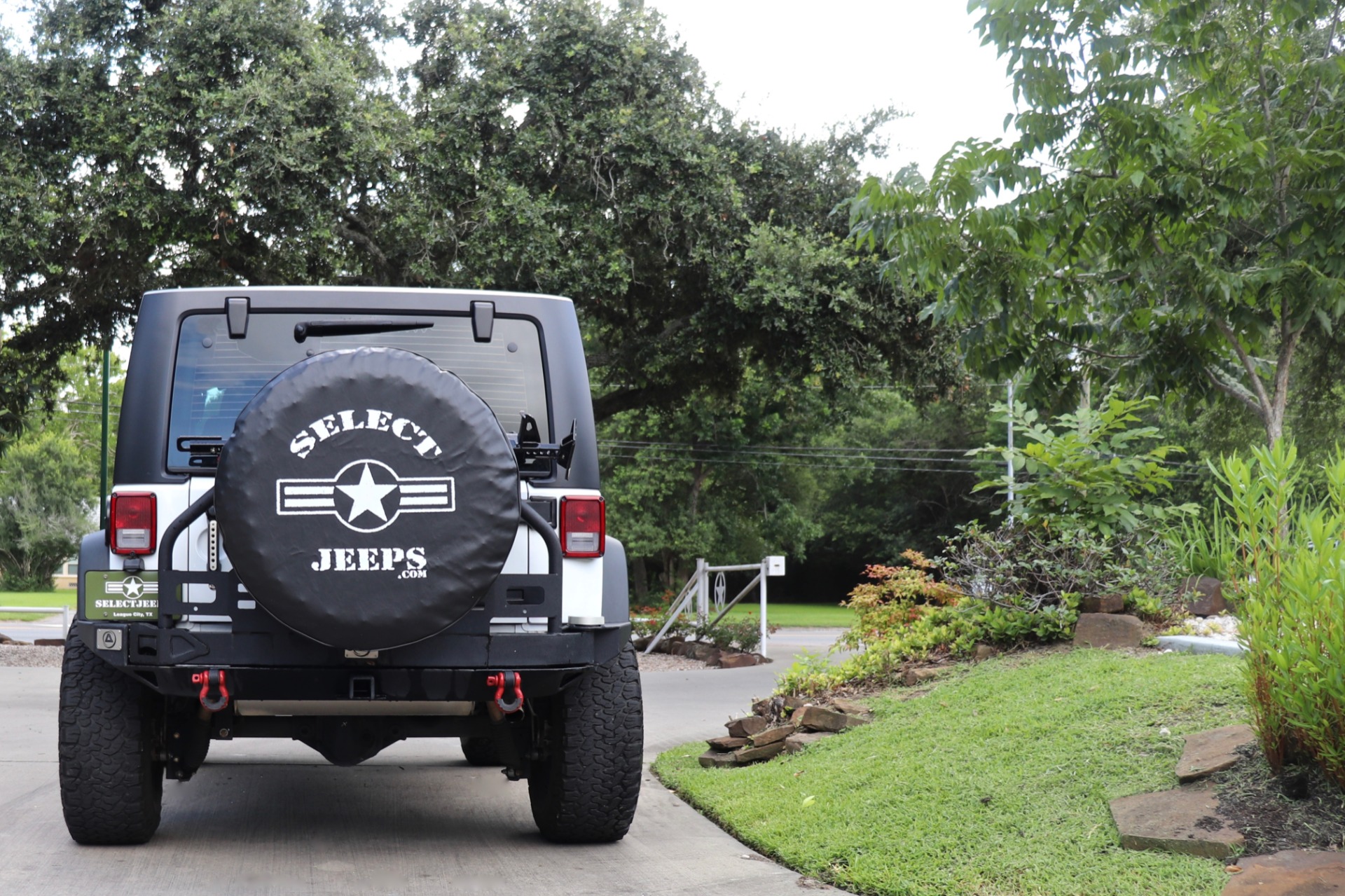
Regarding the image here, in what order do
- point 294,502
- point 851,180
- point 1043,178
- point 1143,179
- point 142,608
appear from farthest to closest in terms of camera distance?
point 851,180
point 1043,178
point 1143,179
point 142,608
point 294,502

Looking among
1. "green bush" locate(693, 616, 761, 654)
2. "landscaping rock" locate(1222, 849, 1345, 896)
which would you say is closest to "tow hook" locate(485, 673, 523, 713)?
"landscaping rock" locate(1222, 849, 1345, 896)

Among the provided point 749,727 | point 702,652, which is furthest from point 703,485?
point 749,727

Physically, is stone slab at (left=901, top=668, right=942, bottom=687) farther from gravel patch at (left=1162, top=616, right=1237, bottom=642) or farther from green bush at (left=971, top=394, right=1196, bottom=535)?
gravel patch at (left=1162, top=616, right=1237, bottom=642)

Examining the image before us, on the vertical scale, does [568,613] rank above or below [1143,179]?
below

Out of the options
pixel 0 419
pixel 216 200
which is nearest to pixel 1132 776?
pixel 216 200

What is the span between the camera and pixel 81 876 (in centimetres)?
450

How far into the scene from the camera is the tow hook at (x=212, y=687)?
4.36 m

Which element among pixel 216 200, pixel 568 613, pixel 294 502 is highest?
pixel 216 200

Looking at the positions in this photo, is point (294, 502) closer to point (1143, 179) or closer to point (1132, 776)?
point (1132, 776)

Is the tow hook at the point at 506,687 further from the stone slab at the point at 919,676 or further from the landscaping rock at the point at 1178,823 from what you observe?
the stone slab at the point at 919,676

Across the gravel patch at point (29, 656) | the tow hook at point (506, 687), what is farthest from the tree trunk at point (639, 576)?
the tow hook at point (506, 687)

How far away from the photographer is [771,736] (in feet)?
22.3

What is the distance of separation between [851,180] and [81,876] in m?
12.9

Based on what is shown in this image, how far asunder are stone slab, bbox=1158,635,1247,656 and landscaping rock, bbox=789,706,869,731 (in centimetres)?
201
